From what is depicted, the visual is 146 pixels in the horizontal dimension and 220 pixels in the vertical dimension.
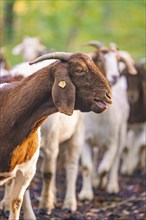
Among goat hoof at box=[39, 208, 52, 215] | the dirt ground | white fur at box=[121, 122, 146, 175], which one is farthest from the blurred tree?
goat hoof at box=[39, 208, 52, 215]

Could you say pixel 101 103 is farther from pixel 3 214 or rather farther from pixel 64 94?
pixel 3 214

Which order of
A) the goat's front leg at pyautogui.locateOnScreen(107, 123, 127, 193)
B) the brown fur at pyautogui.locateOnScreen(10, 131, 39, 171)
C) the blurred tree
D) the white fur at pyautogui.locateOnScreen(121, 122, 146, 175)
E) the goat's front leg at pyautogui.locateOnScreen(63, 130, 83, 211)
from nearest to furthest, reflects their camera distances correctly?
the brown fur at pyautogui.locateOnScreen(10, 131, 39, 171), the goat's front leg at pyautogui.locateOnScreen(63, 130, 83, 211), the goat's front leg at pyautogui.locateOnScreen(107, 123, 127, 193), the white fur at pyautogui.locateOnScreen(121, 122, 146, 175), the blurred tree

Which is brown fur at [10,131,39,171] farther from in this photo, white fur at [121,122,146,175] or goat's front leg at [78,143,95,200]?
white fur at [121,122,146,175]

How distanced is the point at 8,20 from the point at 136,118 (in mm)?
14488

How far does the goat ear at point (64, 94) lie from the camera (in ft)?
22.4

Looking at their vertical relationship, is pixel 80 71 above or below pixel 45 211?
above

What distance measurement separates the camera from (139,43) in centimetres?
2445

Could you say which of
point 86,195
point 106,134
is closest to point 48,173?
point 86,195

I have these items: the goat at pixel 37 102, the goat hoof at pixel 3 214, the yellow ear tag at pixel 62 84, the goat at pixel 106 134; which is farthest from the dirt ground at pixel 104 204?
the yellow ear tag at pixel 62 84

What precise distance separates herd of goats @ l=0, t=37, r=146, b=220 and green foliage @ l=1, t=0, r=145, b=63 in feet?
37.8

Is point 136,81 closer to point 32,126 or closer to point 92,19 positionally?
point 32,126

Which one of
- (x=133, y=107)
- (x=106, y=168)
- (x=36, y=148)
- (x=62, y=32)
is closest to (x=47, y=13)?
(x=62, y=32)

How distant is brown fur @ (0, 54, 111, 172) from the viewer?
6848mm

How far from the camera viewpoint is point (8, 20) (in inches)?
1129
